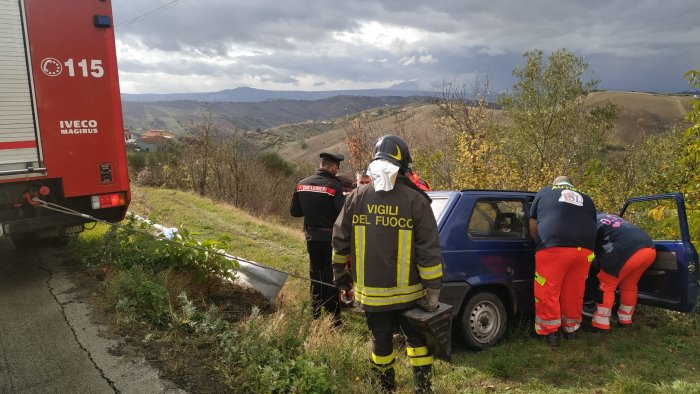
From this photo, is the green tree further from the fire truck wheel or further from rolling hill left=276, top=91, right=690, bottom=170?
the fire truck wheel

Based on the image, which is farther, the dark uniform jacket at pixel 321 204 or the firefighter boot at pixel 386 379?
the dark uniform jacket at pixel 321 204

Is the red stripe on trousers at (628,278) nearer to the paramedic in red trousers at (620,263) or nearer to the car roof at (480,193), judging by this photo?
the paramedic in red trousers at (620,263)

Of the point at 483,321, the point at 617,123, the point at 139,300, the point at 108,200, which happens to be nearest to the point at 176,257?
the point at 139,300

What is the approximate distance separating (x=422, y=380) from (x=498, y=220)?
2514 millimetres

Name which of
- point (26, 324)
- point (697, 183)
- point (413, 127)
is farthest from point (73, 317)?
point (413, 127)

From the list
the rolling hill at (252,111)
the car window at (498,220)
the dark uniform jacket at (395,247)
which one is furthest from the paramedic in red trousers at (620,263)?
the rolling hill at (252,111)

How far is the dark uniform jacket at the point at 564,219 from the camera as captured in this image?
4715mm

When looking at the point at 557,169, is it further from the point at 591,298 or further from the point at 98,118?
the point at 98,118

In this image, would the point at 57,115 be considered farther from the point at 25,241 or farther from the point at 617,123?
the point at 617,123

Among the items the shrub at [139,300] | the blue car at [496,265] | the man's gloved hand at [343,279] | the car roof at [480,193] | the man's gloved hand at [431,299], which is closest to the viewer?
the man's gloved hand at [431,299]

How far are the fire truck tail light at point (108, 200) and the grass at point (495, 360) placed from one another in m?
2.27

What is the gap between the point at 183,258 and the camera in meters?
5.04

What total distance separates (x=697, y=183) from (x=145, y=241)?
792cm

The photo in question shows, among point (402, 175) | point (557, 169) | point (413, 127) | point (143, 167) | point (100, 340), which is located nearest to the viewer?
point (402, 175)
